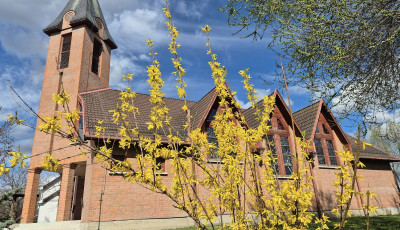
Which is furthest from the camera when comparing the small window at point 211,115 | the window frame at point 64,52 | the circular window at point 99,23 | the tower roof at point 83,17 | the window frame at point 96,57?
the circular window at point 99,23

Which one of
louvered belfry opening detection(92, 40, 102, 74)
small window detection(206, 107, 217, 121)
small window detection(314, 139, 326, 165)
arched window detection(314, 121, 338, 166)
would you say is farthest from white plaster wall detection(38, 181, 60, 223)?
arched window detection(314, 121, 338, 166)

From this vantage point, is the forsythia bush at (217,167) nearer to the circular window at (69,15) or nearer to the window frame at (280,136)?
the window frame at (280,136)

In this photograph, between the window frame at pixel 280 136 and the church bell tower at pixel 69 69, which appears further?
the window frame at pixel 280 136

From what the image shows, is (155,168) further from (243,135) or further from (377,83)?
(377,83)

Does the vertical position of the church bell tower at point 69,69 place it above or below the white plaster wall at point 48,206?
above

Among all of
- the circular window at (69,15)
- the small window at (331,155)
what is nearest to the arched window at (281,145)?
the small window at (331,155)

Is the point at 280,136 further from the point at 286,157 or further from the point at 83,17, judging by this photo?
the point at 83,17

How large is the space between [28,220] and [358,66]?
18.7 metres

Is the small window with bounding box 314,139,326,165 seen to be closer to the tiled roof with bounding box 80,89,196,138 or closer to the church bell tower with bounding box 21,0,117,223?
the tiled roof with bounding box 80,89,196,138

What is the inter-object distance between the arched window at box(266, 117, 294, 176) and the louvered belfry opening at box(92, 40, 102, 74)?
14.0m

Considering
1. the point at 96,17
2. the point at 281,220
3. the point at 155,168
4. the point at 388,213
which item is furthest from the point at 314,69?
the point at 96,17

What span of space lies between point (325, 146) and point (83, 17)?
782 inches

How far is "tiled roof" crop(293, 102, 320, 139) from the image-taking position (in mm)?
16469

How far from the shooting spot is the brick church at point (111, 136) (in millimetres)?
11508
